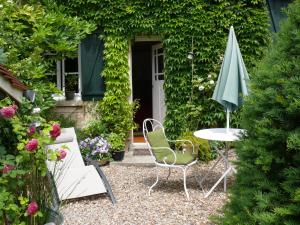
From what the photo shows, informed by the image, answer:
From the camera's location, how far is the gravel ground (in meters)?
4.33

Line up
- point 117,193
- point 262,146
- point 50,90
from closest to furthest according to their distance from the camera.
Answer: point 262,146, point 117,193, point 50,90

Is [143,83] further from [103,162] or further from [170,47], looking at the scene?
[103,162]

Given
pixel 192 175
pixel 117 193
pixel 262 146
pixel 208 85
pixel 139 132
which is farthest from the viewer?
pixel 139 132

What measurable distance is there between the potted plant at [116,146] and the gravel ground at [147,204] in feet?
3.21

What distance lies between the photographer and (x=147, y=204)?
4.85 m

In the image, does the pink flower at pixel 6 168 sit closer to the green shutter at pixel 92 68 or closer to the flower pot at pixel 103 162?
the flower pot at pixel 103 162

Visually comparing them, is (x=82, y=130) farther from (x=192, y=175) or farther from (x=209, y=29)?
(x=209, y=29)

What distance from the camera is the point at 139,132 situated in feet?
31.7

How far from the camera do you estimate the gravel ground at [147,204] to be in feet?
14.2

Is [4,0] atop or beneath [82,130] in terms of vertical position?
atop

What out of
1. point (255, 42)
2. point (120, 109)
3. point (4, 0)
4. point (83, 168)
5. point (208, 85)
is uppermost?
point (4, 0)

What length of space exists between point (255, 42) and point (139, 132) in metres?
3.80

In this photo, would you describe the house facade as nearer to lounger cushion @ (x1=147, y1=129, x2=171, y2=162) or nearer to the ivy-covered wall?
the ivy-covered wall

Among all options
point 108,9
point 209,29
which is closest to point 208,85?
point 209,29
